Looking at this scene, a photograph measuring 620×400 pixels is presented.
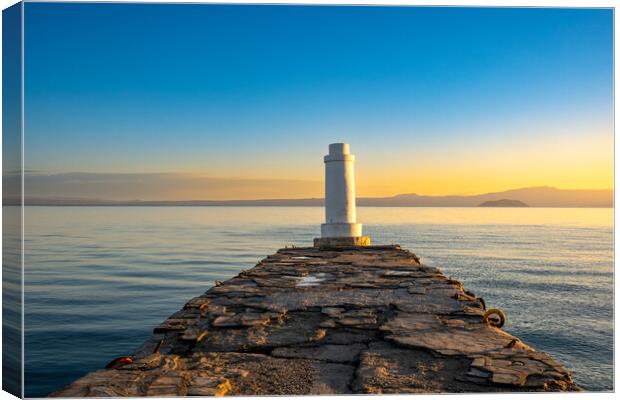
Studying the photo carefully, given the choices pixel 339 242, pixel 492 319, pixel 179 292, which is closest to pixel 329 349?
pixel 492 319

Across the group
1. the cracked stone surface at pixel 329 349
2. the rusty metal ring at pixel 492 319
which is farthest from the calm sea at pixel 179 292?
the rusty metal ring at pixel 492 319

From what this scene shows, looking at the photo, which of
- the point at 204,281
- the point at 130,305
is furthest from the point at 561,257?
the point at 130,305

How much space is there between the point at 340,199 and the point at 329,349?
299 inches

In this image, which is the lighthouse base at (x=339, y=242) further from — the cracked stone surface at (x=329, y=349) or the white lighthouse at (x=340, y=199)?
the cracked stone surface at (x=329, y=349)

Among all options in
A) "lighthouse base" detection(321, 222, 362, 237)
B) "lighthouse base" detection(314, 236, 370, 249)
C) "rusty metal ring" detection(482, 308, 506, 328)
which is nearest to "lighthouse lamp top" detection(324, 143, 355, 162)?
"lighthouse base" detection(321, 222, 362, 237)

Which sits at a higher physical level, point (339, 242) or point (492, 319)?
point (339, 242)

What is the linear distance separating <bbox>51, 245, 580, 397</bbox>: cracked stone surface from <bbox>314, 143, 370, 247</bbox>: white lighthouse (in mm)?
4947

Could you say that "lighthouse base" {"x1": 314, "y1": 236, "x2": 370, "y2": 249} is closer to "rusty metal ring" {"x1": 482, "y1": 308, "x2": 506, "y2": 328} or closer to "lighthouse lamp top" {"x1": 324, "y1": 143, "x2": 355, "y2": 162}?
"lighthouse lamp top" {"x1": 324, "y1": 143, "x2": 355, "y2": 162}

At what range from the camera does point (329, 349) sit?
4.35m

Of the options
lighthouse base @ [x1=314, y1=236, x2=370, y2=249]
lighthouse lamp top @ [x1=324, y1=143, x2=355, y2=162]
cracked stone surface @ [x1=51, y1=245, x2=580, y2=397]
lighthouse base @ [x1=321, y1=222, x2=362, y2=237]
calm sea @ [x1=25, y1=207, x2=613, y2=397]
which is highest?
lighthouse lamp top @ [x1=324, y1=143, x2=355, y2=162]

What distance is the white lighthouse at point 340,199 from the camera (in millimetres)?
11828

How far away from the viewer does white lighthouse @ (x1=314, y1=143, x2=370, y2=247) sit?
1183cm

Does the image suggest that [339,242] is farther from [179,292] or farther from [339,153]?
[179,292]

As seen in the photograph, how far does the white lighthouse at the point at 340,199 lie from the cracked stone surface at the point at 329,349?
195 inches
